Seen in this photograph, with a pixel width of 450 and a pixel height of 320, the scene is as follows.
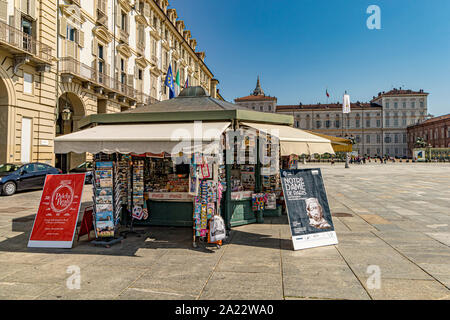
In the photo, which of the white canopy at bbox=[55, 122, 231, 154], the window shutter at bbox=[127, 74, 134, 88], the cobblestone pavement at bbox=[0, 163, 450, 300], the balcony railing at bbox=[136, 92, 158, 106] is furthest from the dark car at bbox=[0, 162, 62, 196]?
the balcony railing at bbox=[136, 92, 158, 106]

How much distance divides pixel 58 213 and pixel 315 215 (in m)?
5.36

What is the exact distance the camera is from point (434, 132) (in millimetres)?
84062

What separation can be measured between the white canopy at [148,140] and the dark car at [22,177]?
987cm

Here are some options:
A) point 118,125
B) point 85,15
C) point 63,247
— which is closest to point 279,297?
point 63,247

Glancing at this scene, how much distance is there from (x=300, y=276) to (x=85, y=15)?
23.1 m

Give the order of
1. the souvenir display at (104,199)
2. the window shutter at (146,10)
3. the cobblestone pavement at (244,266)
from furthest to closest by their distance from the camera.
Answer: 1. the window shutter at (146,10)
2. the souvenir display at (104,199)
3. the cobblestone pavement at (244,266)

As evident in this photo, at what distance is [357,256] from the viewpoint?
5352mm

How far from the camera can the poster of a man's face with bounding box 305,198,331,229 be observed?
612cm

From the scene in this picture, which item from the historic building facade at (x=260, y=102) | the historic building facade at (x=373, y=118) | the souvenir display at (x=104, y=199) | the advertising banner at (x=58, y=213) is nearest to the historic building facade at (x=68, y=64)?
the advertising banner at (x=58, y=213)

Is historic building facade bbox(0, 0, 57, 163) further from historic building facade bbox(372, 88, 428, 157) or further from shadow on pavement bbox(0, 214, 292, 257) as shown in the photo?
historic building facade bbox(372, 88, 428, 157)

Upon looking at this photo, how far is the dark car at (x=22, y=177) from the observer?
43.9ft

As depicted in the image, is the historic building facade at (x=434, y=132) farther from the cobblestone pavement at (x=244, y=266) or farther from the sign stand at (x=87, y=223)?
the sign stand at (x=87, y=223)

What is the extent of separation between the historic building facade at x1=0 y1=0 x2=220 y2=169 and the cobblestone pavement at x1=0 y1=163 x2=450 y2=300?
11.7m

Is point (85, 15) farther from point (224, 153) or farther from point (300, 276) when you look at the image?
point (300, 276)
